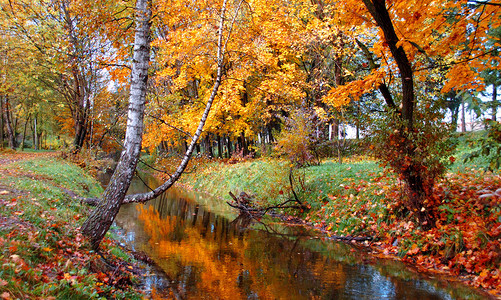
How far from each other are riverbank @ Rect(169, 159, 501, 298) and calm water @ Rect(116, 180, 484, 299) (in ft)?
1.76

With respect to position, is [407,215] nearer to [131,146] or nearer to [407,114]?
[407,114]

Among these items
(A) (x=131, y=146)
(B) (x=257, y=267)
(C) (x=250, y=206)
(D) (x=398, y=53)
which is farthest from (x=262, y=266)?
(C) (x=250, y=206)

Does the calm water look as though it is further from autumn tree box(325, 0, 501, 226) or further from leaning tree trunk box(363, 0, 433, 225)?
autumn tree box(325, 0, 501, 226)

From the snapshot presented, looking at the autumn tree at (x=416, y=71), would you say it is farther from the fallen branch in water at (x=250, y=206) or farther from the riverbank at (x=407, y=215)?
the fallen branch in water at (x=250, y=206)

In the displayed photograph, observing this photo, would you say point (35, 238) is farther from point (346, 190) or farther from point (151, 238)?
point (346, 190)

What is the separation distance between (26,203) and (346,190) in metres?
8.17

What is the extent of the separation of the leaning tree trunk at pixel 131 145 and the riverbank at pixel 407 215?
1.85 m

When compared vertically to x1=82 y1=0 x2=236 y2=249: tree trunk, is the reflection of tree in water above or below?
below

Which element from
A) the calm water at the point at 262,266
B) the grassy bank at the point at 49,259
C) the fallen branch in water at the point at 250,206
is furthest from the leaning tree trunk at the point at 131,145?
the fallen branch in water at the point at 250,206

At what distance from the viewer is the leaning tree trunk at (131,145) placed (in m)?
4.99

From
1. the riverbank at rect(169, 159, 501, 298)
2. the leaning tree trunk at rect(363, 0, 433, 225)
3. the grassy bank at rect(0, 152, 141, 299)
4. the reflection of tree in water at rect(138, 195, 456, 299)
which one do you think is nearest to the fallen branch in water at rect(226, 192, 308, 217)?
the riverbank at rect(169, 159, 501, 298)

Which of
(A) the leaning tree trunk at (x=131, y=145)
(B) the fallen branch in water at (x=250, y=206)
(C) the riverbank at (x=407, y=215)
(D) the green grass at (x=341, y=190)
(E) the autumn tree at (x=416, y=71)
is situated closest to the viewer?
(A) the leaning tree trunk at (x=131, y=145)

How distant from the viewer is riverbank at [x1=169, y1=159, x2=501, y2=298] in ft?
18.9

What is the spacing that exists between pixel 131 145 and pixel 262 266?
3.66 m
